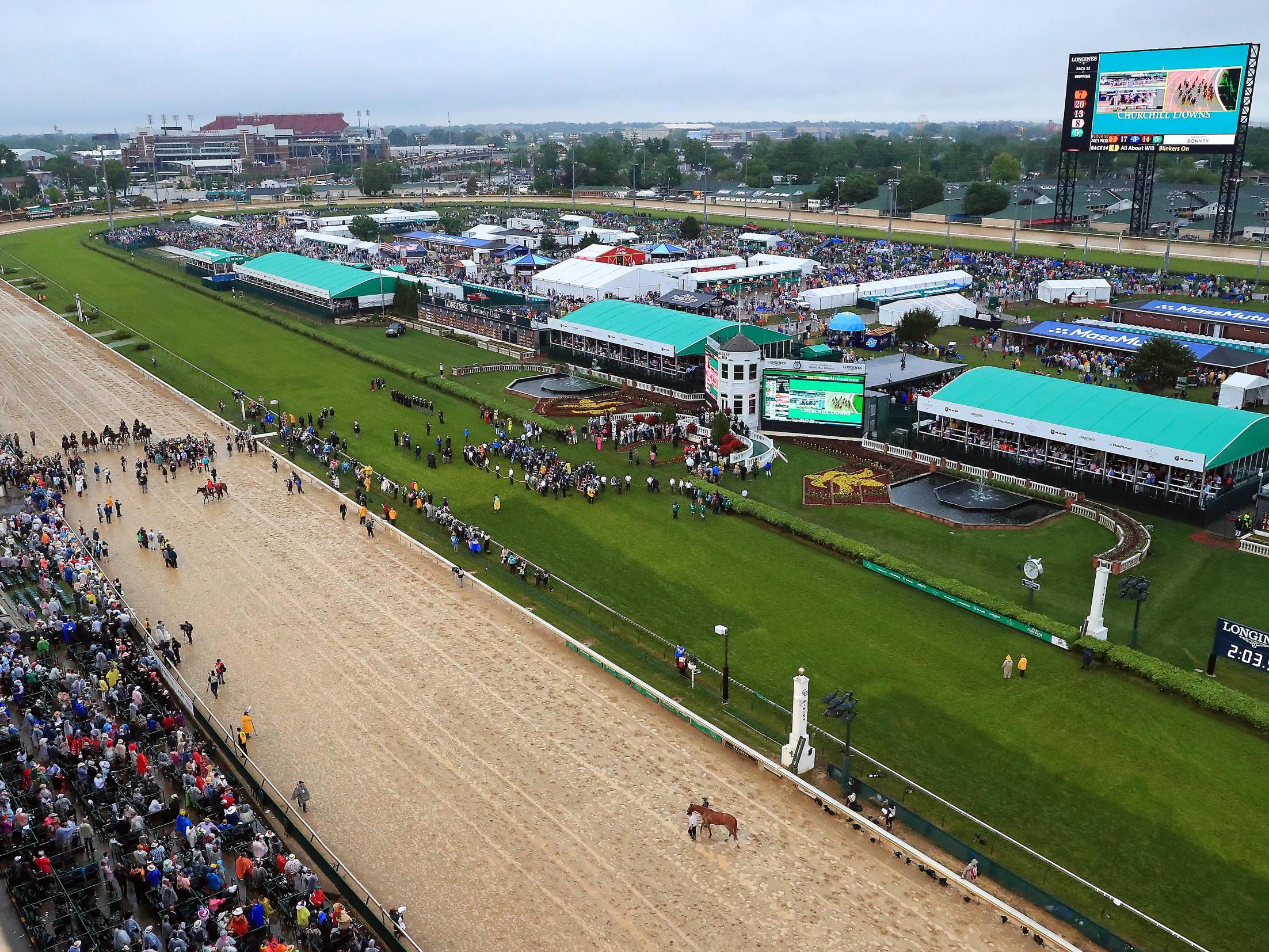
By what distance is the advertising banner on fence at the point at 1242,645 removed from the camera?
24500 millimetres

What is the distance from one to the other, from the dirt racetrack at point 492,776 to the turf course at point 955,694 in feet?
8.98

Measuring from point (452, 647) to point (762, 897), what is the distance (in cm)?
1179

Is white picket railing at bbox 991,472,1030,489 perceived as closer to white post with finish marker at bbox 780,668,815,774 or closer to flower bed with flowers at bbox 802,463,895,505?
flower bed with flowers at bbox 802,463,895,505

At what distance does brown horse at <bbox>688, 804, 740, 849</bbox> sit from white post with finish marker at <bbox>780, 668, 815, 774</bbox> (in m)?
2.54

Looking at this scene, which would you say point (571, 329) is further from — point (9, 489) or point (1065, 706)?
point (1065, 706)

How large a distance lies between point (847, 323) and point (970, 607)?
3614cm

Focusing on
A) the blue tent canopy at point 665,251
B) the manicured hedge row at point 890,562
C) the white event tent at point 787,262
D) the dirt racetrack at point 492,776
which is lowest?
the dirt racetrack at point 492,776

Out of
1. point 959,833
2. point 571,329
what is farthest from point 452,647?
point 571,329

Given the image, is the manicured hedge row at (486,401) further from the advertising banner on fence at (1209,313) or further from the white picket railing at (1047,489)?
A: the advertising banner on fence at (1209,313)

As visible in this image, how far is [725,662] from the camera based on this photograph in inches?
992

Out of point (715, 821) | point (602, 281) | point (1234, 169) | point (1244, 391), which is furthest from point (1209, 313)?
point (715, 821)

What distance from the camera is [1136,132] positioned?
81438 millimetres

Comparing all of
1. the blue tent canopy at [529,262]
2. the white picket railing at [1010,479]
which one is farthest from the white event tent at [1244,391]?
the blue tent canopy at [529,262]

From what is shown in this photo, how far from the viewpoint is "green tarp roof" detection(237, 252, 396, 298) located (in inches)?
2931
